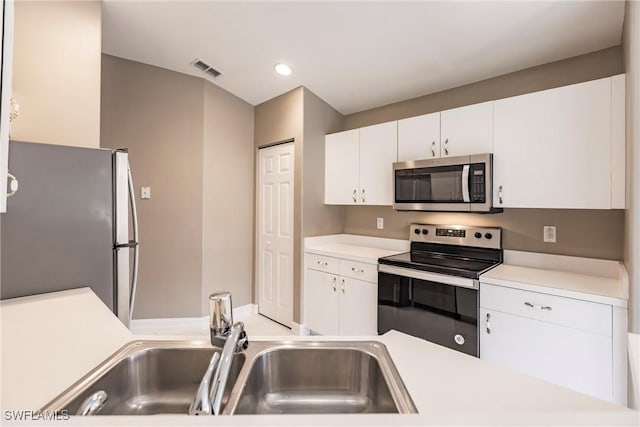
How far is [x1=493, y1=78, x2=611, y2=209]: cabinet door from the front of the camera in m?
1.79

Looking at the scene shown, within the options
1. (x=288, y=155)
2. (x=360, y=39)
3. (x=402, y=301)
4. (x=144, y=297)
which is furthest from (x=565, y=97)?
(x=144, y=297)

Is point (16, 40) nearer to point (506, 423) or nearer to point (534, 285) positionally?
point (506, 423)

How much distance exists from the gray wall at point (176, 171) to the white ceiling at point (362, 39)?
257 mm

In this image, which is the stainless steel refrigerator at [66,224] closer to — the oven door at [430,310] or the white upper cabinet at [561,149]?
the oven door at [430,310]

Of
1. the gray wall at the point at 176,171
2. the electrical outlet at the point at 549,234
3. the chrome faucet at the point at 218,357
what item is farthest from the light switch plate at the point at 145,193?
the electrical outlet at the point at 549,234

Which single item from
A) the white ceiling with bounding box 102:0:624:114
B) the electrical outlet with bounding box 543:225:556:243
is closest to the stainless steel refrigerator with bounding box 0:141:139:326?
the white ceiling with bounding box 102:0:624:114

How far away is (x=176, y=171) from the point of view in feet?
10.8

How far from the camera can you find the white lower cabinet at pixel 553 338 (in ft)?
5.20

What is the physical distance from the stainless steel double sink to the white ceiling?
204cm

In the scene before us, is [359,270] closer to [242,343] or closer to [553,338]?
[553,338]

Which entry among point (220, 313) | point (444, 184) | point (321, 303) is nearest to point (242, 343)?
point (220, 313)

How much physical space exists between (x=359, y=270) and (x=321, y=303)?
1.89ft

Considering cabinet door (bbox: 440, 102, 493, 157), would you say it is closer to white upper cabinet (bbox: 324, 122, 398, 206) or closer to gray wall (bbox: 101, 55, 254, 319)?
white upper cabinet (bbox: 324, 122, 398, 206)

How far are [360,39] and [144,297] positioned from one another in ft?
10.3
